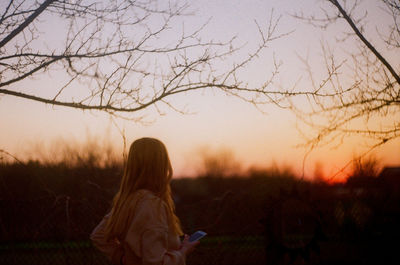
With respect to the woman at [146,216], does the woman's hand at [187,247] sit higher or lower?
lower

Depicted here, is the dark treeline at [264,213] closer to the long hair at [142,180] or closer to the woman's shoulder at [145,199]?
the long hair at [142,180]

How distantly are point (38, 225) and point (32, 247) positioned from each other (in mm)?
301

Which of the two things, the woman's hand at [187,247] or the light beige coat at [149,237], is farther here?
the woman's hand at [187,247]

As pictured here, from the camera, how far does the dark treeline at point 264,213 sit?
535 cm

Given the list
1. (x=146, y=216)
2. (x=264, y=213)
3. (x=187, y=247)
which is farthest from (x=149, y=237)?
(x=264, y=213)

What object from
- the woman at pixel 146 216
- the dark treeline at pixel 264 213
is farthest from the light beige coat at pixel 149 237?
the dark treeline at pixel 264 213

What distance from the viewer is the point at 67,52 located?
16.8 feet

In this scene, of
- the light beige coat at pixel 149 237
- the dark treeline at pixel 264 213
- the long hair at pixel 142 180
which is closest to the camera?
the light beige coat at pixel 149 237

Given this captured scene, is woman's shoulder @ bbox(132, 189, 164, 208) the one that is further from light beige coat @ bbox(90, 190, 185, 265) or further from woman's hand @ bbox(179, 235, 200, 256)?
woman's hand @ bbox(179, 235, 200, 256)

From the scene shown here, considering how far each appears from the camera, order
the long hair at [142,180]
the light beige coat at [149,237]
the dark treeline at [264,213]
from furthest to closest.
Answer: the dark treeline at [264,213], the long hair at [142,180], the light beige coat at [149,237]

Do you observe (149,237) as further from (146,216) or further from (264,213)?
(264,213)

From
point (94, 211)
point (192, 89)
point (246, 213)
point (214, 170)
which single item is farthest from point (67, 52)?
point (214, 170)

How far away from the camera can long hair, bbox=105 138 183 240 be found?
7.93ft

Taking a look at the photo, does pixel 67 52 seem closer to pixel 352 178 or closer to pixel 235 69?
pixel 235 69
